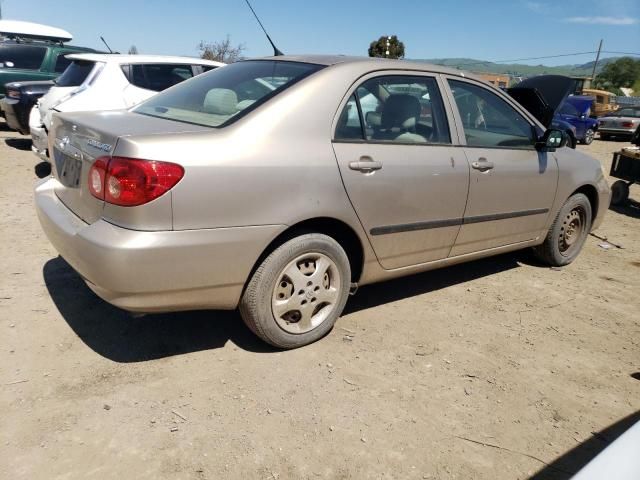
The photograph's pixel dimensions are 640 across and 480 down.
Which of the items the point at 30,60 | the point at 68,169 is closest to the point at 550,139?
the point at 68,169

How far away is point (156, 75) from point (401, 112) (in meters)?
4.89

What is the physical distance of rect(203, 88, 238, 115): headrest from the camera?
3029 mm

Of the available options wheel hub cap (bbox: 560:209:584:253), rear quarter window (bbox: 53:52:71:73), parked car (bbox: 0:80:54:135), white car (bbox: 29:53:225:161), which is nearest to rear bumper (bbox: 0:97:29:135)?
parked car (bbox: 0:80:54:135)

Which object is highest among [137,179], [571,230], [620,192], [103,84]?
[103,84]

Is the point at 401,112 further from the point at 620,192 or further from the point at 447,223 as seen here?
the point at 620,192

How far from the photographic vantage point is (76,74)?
709 centimetres

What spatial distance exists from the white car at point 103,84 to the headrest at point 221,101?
373 centimetres

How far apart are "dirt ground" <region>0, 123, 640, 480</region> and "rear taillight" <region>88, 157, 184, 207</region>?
0.97m

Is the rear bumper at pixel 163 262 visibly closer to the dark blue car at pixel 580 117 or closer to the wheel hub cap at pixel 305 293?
the wheel hub cap at pixel 305 293

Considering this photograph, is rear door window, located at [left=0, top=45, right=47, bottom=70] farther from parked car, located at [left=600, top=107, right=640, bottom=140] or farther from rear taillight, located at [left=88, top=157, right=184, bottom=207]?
parked car, located at [left=600, top=107, right=640, bottom=140]

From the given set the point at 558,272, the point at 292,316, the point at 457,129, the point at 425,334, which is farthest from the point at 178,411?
the point at 558,272

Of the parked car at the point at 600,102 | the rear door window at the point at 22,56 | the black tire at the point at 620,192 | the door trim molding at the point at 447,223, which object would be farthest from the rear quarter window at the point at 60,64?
the parked car at the point at 600,102

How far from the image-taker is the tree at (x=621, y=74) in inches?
2721

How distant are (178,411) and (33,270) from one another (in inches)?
85.0
